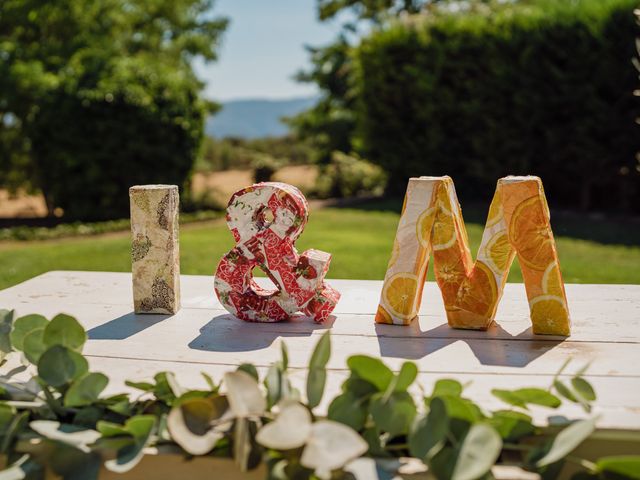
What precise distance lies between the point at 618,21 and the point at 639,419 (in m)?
7.62

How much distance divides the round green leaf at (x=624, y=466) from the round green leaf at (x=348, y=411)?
0.44m

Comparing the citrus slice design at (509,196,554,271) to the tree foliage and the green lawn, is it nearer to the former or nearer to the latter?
the green lawn

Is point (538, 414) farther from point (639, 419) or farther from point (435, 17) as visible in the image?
point (435, 17)

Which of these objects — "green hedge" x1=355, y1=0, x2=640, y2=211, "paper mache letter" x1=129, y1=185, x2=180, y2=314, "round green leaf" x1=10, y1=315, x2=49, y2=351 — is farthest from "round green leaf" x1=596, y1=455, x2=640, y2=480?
"green hedge" x1=355, y1=0, x2=640, y2=211

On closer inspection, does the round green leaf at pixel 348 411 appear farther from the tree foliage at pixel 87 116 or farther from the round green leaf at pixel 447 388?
the tree foliage at pixel 87 116

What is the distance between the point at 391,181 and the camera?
436 inches

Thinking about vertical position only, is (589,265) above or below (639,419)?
below

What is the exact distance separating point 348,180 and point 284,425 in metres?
11.4

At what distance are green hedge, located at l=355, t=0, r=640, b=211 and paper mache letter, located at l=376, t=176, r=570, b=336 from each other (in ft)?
20.6

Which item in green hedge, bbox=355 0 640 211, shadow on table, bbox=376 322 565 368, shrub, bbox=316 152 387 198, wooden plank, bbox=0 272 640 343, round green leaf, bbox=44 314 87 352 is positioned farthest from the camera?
shrub, bbox=316 152 387 198

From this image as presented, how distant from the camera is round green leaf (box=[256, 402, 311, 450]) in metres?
1.18

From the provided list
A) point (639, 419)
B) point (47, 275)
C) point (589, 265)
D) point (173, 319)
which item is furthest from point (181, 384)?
point (589, 265)

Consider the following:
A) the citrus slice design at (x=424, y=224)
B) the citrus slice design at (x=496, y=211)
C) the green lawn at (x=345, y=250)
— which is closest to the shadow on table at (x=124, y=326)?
the citrus slice design at (x=424, y=224)

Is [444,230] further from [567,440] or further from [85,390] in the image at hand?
[85,390]
